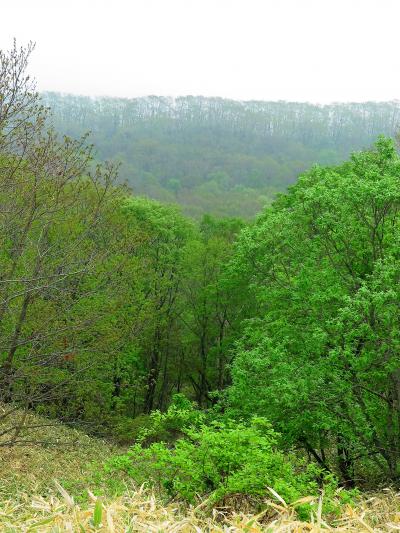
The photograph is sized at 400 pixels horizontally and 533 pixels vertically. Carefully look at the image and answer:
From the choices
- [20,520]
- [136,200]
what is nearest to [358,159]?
[20,520]

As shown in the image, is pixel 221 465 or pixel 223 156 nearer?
pixel 221 465

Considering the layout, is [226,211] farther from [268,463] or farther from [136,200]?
[268,463]

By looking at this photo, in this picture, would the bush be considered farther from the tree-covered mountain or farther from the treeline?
the tree-covered mountain

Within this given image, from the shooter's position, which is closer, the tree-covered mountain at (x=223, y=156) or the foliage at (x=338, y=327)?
the foliage at (x=338, y=327)

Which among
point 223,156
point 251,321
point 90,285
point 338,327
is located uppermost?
point 223,156

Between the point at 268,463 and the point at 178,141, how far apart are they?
186277 millimetres

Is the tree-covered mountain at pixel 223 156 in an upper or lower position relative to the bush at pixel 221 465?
upper

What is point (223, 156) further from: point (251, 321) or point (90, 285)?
point (90, 285)

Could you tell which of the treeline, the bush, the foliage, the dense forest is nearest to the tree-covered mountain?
the treeline

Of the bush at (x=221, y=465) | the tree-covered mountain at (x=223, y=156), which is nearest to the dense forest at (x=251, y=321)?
the bush at (x=221, y=465)

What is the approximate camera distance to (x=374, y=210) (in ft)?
48.8

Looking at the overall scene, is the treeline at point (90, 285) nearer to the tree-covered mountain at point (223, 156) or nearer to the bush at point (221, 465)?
the bush at point (221, 465)

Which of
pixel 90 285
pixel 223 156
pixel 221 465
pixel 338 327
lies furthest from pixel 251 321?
pixel 223 156

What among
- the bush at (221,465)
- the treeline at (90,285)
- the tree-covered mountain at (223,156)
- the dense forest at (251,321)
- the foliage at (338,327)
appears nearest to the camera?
the bush at (221,465)
